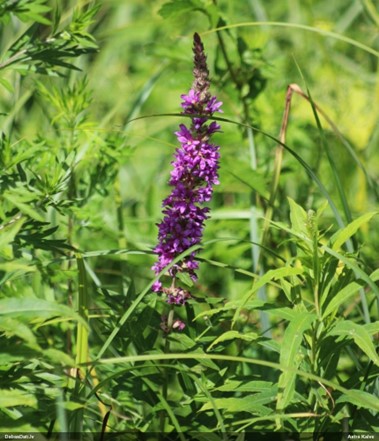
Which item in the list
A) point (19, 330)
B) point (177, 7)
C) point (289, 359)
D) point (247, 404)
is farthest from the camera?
point (177, 7)

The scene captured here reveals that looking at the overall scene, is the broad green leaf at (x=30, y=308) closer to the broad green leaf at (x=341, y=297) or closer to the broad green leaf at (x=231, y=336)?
the broad green leaf at (x=231, y=336)

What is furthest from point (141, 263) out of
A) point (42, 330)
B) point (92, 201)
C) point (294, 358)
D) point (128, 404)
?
point (294, 358)

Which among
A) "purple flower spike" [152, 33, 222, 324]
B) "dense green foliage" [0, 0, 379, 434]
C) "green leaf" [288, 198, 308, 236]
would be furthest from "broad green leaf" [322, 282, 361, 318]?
"purple flower spike" [152, 33, 222, 324]

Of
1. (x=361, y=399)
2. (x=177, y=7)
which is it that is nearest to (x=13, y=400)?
(x=361, y=399)

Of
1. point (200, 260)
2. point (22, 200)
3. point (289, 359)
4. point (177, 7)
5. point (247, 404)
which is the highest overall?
point (177, 7)

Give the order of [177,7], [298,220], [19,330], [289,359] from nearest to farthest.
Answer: [19,330], [289,359], [298,220], [177,7]

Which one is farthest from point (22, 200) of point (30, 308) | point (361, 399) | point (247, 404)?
point (361, 399)

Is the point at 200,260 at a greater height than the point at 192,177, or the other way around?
the point at 192,177

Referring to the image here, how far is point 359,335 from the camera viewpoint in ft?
4.54

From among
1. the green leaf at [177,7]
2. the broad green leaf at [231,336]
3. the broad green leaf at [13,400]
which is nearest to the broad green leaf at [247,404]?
the broad green leaf at [231,336]

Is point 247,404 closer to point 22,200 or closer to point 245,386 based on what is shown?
point 245,386

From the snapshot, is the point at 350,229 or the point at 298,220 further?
the point at 298,220

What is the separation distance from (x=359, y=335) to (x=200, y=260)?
37cm

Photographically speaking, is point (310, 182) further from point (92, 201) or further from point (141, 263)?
point (92, 201)
